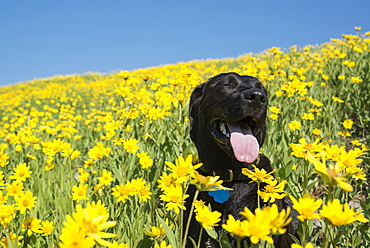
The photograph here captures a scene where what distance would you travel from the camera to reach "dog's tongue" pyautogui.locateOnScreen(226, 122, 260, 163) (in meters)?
1.94

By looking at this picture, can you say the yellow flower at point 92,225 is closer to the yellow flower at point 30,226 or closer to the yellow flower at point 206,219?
the yellow flower at point 206,219

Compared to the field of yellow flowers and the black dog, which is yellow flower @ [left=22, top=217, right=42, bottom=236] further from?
the black dog

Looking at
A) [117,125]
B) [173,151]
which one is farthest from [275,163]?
[117,125]

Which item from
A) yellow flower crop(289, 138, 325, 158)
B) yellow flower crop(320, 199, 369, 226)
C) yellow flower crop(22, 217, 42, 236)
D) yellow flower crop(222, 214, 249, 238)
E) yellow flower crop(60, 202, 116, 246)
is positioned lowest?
yellow flower crop(22, 217, 42, 236)

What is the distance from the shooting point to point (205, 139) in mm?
2303

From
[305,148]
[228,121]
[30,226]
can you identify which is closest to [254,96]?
[228,121]

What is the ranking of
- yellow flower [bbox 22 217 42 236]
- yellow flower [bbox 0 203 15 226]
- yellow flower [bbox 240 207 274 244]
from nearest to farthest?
yellow flower [bbox 240 207 274 244] < yellow flower [bbox 0 203 15 226] < yellow flower [bbox 22 217 42 236]

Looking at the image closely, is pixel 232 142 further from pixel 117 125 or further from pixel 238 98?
pixel 117 125

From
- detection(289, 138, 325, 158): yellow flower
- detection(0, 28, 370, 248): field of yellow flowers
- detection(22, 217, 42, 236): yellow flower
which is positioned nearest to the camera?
detection(0, 28, 370, 248): field of yellow flowers

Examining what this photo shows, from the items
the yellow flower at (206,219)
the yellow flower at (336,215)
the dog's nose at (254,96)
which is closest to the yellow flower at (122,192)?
the yellow flower at (206,219)

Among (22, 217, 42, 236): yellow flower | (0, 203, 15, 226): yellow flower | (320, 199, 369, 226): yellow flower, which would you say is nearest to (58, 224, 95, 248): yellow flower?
(320, 199, 369, 226): yellow flower

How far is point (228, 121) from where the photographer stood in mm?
2166

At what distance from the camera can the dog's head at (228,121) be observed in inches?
80.5

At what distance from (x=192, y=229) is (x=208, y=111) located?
823 millimetres
